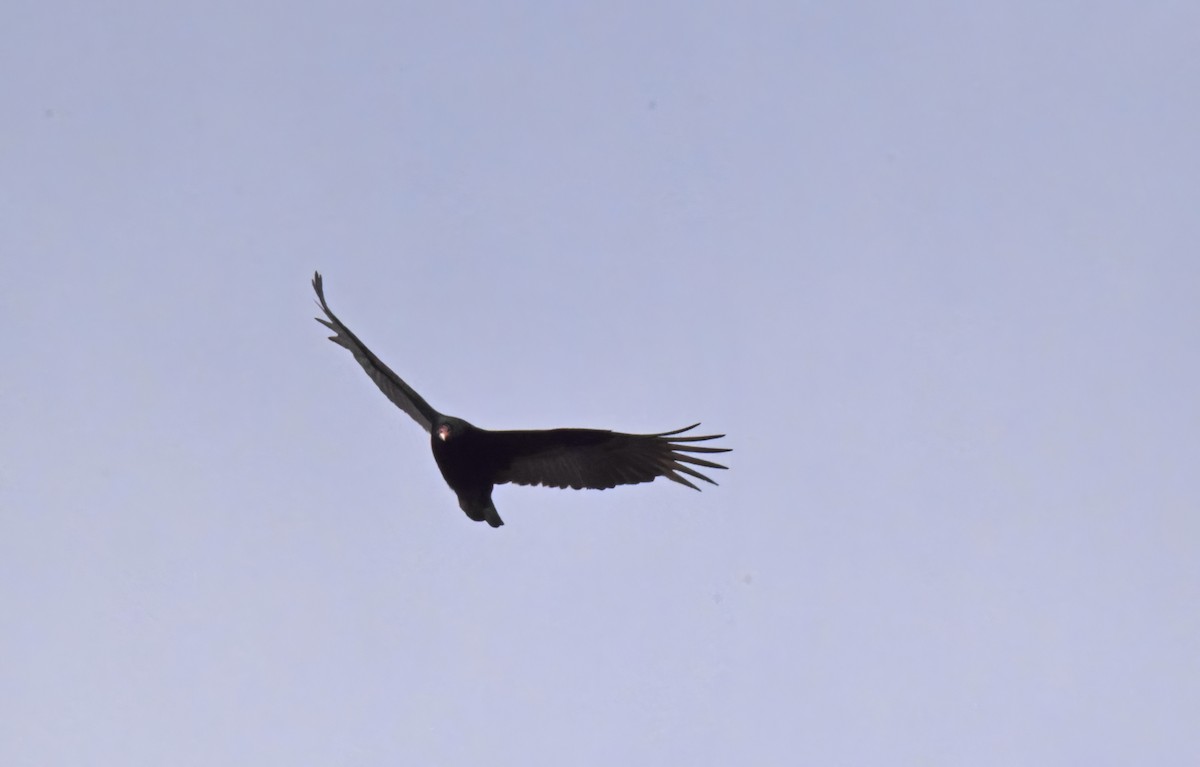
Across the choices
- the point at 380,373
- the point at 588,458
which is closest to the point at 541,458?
the point at 588,458

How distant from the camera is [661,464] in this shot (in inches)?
632

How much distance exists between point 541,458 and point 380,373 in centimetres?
285

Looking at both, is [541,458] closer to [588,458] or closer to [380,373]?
[588,458]

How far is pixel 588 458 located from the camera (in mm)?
16688

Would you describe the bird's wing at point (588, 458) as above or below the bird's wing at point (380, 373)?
below

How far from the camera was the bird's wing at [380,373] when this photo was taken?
1727 centimetres

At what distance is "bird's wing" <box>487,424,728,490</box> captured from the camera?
15.9m

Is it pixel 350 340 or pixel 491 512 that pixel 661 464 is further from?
pixel 350 340

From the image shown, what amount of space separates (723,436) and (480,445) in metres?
3.18

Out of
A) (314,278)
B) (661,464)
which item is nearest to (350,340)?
(314,278)

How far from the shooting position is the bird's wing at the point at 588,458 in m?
15.9

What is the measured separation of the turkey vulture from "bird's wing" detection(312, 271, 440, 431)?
114mm

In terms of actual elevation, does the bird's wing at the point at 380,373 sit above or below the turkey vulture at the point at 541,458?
above

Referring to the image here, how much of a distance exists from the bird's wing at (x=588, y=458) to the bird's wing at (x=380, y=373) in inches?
52.9
